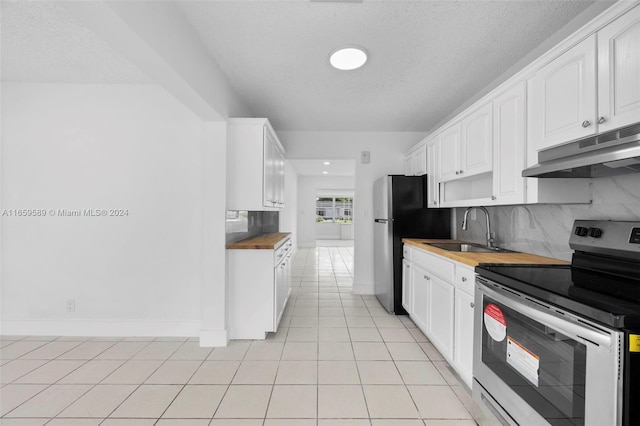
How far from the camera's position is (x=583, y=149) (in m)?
1.33

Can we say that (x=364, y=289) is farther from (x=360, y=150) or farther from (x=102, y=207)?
(x=102, y=207)

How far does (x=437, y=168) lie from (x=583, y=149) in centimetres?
178

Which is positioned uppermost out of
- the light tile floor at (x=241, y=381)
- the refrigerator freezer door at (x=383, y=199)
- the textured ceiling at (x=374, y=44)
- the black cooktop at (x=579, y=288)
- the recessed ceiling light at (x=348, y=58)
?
the textured ceiling at (x=374, y=44)

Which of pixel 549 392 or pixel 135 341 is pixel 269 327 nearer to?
pixel 135 341

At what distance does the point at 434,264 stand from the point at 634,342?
1.53 meters

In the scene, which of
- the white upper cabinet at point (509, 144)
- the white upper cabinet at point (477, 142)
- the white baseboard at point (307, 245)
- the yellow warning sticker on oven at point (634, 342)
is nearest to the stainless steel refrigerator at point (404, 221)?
the white upper cabinet at point (477, 142)

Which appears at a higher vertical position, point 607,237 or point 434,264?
point 607,237

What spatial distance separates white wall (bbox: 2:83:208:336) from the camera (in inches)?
108

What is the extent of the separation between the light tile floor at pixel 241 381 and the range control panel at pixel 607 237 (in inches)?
47.8

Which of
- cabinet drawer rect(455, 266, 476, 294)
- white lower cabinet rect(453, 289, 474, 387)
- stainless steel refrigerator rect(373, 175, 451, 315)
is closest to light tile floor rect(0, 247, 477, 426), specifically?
white lower cabinet rect(453, 289, 474, 387)

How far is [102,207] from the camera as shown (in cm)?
279

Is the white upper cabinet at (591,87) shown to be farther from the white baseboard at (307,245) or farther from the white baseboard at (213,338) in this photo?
the white baseboard at (307,245)

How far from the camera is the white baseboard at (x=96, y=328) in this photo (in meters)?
2.77

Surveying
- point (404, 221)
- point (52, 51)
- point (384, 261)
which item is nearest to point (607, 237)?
point (404, 221)
